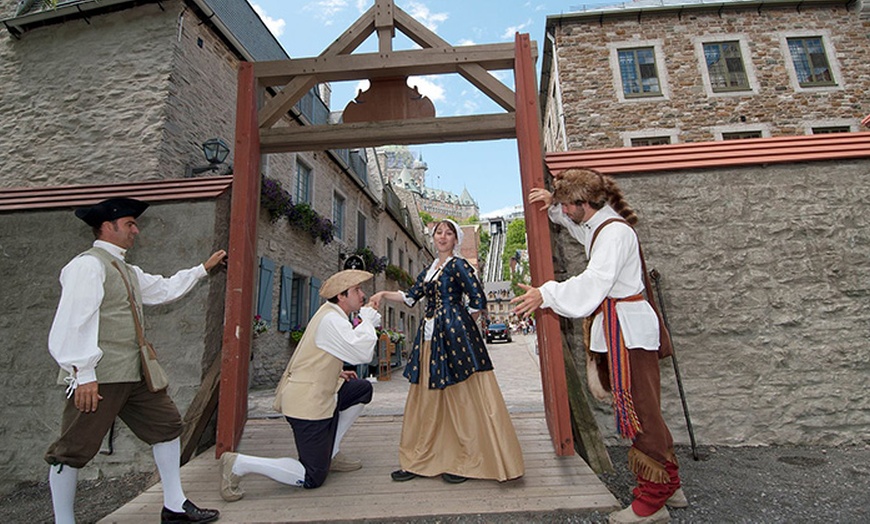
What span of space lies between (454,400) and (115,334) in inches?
77.5

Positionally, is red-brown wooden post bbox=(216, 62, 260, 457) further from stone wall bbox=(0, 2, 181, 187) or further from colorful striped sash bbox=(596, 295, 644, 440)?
stone wall bbox=(0, 2, 181, 187)

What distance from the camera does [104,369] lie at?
220 cm

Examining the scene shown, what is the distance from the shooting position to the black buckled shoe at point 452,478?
2656mm

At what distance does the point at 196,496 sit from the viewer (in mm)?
2605

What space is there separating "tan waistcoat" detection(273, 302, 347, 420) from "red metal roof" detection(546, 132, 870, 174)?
248 centimetres

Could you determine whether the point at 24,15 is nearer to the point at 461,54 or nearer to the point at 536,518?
the point at 461,54

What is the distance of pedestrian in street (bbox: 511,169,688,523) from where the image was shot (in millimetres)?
2160

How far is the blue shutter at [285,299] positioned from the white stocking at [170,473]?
20.9 feet

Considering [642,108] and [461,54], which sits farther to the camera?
[642,108]

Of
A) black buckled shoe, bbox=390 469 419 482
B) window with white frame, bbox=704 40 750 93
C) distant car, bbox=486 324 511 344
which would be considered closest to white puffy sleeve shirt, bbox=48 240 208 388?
black buckled shoe, bbox=390 469 419 482

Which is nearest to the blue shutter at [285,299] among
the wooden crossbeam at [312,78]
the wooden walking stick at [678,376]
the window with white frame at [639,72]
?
the wooden crossbeam at [312,78]

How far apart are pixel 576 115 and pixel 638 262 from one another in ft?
40.4

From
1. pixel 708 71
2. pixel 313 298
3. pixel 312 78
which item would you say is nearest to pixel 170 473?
pixel 312 78

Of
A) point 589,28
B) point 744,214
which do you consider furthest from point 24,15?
point 589,28
